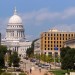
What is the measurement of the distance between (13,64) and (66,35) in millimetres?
65889

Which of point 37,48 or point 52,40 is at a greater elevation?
point 37,48

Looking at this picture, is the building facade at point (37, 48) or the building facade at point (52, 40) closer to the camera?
the building facade at point (52, 40)

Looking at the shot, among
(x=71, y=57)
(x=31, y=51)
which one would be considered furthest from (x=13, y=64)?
(x=31, y=51)

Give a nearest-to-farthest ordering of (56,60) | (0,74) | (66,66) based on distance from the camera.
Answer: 1. (0,74)
2. (66,66)
3. (56,60)

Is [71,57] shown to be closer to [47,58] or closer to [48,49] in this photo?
[47,58]

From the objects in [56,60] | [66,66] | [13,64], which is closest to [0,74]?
[66,66]

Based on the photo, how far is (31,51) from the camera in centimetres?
18275

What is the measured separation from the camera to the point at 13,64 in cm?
8606

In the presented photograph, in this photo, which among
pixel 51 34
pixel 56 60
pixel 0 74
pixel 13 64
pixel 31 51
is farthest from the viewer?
pixel 31 51

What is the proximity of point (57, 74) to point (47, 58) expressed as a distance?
165ft

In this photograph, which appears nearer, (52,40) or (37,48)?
(52,40)

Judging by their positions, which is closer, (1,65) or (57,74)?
(57,74)

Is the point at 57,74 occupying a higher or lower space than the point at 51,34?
lower

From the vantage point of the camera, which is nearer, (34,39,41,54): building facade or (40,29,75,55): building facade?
(40,29,75,55): building facade
